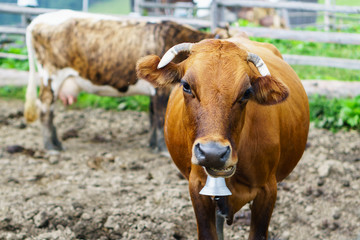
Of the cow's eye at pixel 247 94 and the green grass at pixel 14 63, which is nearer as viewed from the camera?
the cow's eye at pixel 247 94

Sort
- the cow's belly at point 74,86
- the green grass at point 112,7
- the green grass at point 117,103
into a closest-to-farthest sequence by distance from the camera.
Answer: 1. the cow's belly at point 74,86
2. the green grass at point 117,103
3. the green grass at point 112,7

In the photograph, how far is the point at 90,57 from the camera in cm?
634

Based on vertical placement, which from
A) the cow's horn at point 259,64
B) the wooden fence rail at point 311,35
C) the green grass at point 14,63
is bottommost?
the green grass at point 14,63

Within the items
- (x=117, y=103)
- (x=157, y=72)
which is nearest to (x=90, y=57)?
(x=117, y=103)

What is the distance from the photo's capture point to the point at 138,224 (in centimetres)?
376

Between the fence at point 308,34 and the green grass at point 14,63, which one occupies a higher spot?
the fence at point 308,34

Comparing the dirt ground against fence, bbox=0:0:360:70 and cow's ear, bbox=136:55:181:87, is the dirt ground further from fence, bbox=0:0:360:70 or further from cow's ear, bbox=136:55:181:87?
fence, bbox=0:0:360:70

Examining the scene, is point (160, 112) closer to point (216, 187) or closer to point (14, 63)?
point (216, 187)

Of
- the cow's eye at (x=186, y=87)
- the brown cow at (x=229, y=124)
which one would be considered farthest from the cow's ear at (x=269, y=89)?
the cow's eye at (x=186, y=87)

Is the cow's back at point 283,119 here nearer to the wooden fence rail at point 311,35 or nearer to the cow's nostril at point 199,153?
the cow's nostril at point 199,153

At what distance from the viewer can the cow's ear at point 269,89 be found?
2451mm

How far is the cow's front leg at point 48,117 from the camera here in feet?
20.8

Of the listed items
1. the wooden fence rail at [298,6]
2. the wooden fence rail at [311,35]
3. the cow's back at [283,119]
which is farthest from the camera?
the wooden fence rail at [298,6]

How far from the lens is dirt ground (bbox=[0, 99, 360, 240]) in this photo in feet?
12.3
